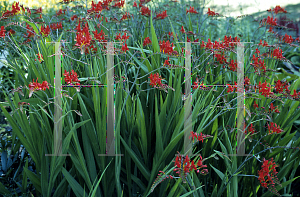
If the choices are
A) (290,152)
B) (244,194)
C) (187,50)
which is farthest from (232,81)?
(244,194)

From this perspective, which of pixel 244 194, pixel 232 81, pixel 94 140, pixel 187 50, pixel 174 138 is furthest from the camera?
pixel 232 81

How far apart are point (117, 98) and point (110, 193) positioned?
46cm

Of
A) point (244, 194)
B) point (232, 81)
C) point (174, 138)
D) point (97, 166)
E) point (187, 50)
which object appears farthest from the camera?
point (232, 81)

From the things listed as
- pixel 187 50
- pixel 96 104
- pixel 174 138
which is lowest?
pixel 174 138

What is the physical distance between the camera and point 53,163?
3.88 feet

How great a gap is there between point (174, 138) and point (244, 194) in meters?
0.64

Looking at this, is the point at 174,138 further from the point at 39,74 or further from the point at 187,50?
the point at 39,74

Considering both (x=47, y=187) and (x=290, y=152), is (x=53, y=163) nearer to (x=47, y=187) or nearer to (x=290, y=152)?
(x=47, y=187)

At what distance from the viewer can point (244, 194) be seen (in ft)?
4.82

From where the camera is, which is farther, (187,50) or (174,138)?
(187,50)

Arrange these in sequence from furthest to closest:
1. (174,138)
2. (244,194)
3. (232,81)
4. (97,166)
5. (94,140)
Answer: (232,81), (244,194), (97,166), (94,140), (174,138)

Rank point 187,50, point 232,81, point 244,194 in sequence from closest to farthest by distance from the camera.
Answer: point 244,194
point 187,50
point 232,81

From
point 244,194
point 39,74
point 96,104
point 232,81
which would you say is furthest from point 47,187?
point 232,81

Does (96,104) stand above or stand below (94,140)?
above
